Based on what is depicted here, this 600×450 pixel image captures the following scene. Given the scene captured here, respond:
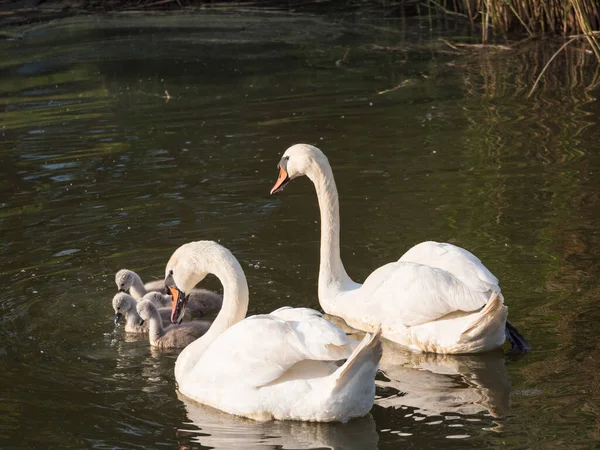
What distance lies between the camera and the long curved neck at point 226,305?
5.84 m

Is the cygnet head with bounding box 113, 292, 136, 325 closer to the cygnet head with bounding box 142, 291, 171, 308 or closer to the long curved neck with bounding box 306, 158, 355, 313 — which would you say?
the cygnet head with bounding box 142, 291, 171, 308

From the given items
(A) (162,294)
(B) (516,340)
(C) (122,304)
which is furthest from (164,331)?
(B) (516,340)

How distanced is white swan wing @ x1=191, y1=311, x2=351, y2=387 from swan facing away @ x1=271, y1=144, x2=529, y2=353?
2.07 feet

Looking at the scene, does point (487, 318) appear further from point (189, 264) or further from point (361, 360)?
point (189, 264)

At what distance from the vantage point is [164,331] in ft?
21.7

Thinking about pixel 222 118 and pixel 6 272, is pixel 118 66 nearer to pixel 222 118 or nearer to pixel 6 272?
pixel 222 118

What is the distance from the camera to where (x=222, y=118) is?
12.5 meters

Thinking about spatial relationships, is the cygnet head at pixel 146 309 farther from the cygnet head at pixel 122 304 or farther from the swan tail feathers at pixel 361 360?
the swan tail feathers at pixel 361 360

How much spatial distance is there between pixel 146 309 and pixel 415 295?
5.39ft

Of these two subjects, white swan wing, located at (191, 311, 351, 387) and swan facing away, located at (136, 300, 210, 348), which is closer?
white swan wing, located at (191, 311, 351, 387)

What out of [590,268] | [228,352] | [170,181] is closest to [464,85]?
[170,181]

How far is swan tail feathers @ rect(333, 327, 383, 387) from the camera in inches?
195

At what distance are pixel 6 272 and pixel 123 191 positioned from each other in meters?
2.10

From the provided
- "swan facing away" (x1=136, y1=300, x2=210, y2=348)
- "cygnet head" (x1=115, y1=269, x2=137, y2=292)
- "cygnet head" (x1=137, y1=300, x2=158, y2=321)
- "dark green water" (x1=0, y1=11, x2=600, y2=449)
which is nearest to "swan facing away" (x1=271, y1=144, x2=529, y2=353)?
"dark green water" (x1=0, y1=11, x2=600, y2=449)
